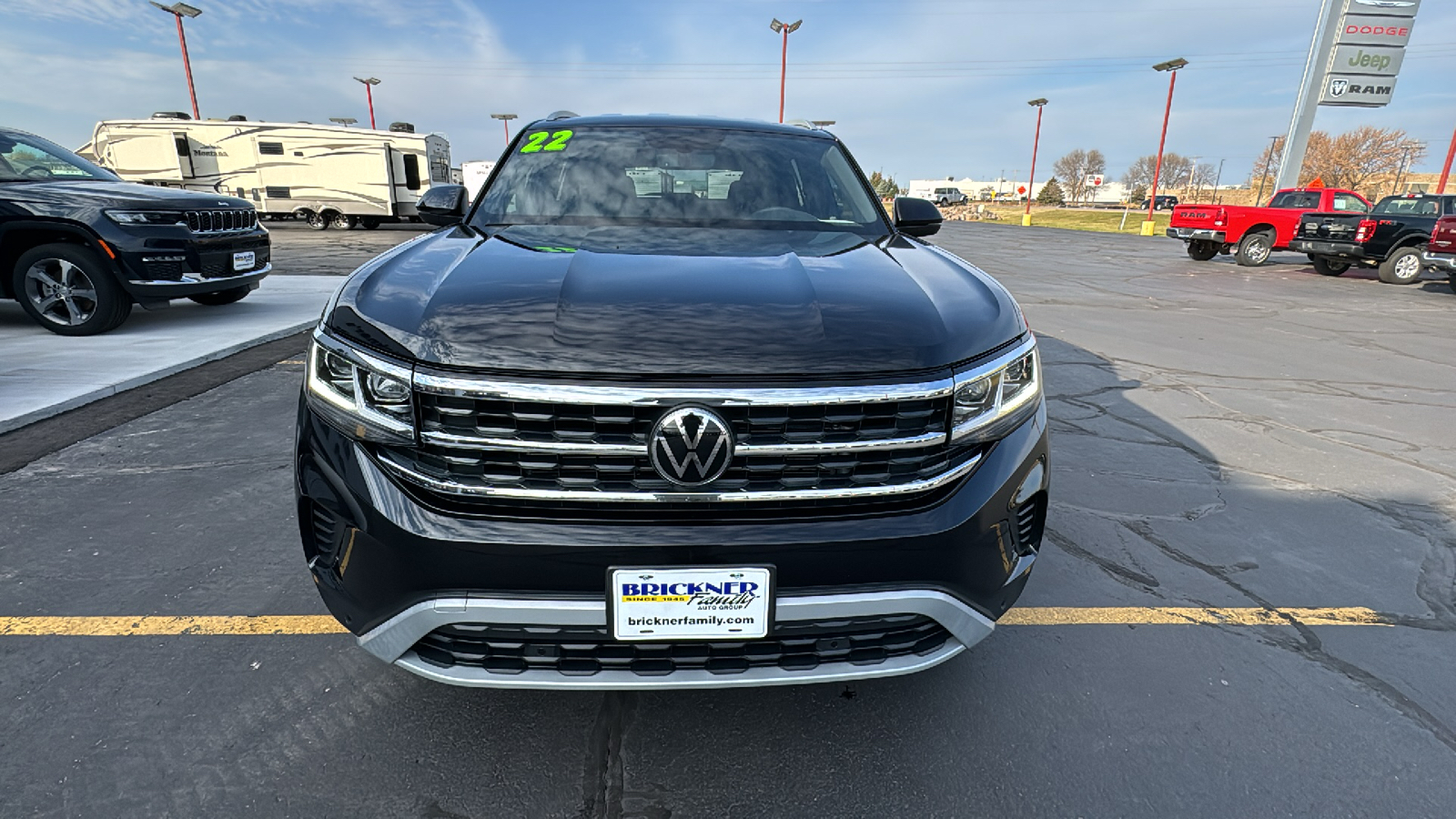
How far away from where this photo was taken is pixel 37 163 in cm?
670

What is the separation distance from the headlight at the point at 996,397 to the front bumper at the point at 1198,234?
19279 millimetres

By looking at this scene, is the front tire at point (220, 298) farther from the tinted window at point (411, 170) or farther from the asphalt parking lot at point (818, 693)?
the tinted window at point (411, 170)

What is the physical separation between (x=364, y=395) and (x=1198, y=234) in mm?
20899

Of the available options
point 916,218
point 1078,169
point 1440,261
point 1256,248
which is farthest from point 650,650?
point 1078,169

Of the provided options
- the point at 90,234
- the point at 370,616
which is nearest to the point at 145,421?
the point at 90,234

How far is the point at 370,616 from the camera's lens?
5.61ft

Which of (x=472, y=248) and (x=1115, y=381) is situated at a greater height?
(x=472, y=248)

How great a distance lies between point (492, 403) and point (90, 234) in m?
6.92

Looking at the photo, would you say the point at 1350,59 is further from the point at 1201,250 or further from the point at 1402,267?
the point at 1402,267

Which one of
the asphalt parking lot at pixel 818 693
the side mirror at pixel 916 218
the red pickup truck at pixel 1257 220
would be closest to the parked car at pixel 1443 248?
the red pickup truck at pixel 1257 220

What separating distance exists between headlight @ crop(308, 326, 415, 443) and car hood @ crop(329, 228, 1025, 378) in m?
0.05

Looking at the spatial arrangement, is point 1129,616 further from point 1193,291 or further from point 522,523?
point 1193,291

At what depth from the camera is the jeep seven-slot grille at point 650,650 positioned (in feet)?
5.33

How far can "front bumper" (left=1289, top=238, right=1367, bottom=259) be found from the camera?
15.0 meters
